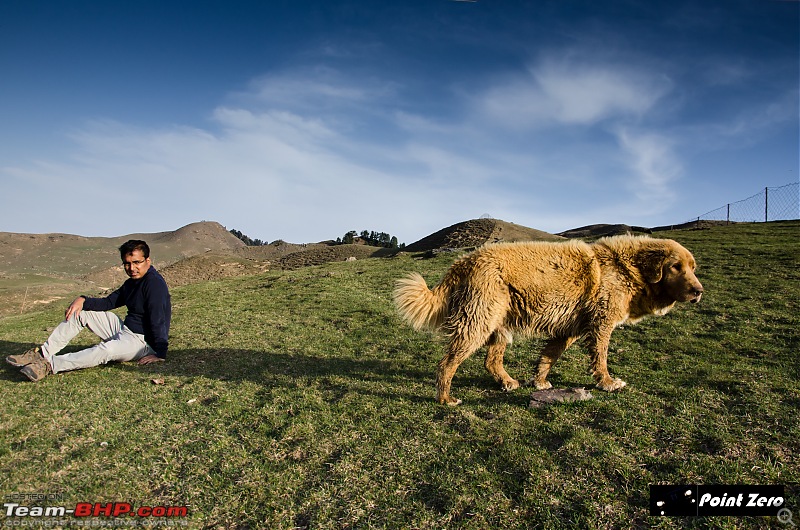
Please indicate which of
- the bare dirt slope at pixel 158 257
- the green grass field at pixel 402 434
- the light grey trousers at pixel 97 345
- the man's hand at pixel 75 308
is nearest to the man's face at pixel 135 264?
the man's hand at pixel 75 308

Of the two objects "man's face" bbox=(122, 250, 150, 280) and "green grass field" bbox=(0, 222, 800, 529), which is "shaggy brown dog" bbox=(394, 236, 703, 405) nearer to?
"green grass field" bbox=(0, 222, 800, 529)

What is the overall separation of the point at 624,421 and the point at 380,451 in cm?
276

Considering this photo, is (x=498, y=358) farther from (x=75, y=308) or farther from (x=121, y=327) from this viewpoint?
(x=75, y=308)

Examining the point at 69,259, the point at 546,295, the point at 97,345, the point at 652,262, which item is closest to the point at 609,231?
the point at 652,262

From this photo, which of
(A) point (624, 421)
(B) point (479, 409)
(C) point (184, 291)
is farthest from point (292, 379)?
(C) point (184, 291)

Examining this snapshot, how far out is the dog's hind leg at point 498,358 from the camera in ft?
18.6

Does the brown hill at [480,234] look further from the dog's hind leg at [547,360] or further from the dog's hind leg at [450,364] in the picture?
the dog's hind leg at [450,364]

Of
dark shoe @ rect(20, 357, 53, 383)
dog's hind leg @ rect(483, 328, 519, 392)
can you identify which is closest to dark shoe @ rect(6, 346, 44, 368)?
dark shoe @ rect(20, 357, 53, 383)

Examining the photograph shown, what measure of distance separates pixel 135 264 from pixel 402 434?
5.32m

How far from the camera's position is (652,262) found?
559 centimetres

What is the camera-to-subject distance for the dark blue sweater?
6.61m

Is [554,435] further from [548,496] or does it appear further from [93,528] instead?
[93,528]

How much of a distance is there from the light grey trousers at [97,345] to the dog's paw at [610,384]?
757 cm

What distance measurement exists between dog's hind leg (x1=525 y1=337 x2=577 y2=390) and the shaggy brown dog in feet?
0.05
